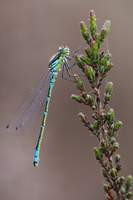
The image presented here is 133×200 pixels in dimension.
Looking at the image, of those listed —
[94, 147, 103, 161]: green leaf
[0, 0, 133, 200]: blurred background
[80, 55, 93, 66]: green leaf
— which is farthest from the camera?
[0, 0, 133, 200]: blurred background

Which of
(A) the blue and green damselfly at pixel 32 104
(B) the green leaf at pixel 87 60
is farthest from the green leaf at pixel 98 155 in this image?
(A) the blue and green damselfly at pixel 32 104

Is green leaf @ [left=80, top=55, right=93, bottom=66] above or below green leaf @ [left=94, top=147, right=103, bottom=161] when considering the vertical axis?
above

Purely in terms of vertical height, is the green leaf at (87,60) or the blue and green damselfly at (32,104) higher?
the blue and green damselfly at (32,104)

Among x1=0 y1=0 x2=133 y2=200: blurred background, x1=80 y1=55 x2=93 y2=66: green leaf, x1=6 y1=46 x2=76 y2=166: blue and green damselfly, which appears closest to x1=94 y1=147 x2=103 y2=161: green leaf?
x1=80 y1=55 x2=93 y2=66: green leaf

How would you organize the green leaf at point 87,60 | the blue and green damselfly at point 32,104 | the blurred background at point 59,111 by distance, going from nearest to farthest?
the green leaf at point 87,60 → the blue and green damselfly at point 32,104 → the blurred background at point 59,111

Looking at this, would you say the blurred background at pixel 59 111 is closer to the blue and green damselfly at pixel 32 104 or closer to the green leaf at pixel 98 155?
the blue and green damselfly at pixel 32 104

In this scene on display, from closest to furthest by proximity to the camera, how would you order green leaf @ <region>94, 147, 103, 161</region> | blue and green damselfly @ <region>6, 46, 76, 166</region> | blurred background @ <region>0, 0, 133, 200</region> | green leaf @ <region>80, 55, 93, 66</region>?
green leaf @ <region>94, 147, 103, 161</region>
green leaf @ <region>80, 55, 93, 66</region>
blue and green damselfly @ <region>6, 46, 76, 166</region>
blurred background @ <region>0, 0, 133, 200</region>

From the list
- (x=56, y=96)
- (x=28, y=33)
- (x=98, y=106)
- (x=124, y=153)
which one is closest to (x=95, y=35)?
(x=98, y=106)

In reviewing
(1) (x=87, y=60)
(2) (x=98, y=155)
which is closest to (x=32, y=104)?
(1) (x=87, y=60)

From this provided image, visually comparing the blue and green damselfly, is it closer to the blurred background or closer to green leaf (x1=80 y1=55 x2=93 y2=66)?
the blurred background
